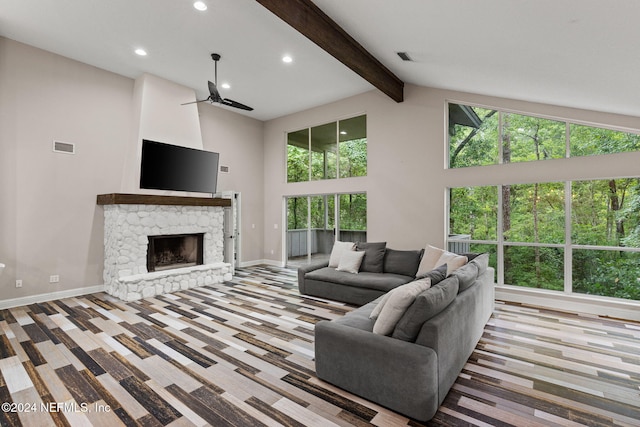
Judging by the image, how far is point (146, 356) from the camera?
3.08 metres

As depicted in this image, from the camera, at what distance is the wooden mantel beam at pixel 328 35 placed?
3.38 m

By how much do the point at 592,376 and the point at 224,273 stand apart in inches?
226

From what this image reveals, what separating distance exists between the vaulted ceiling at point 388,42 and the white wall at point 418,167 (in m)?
0.34

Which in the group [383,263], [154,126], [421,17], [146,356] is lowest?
[146,356]

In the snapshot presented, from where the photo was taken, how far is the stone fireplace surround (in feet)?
17.0

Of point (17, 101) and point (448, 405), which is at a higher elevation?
point (17, 101)

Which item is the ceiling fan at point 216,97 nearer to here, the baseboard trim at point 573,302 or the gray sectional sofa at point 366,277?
the gray sectional sofa at point 366,277

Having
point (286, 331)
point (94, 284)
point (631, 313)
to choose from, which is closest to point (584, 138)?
point (631, 313)

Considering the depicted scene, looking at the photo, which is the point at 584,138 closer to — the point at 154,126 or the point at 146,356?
the point at 146,356

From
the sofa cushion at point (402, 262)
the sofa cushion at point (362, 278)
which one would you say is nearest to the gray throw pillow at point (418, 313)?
the sofa cushion at point (362, 278)

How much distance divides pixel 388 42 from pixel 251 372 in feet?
13.8

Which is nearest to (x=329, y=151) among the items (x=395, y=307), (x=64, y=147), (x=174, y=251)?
(x=174, y=251)

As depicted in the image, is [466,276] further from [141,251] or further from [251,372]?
[141,251]

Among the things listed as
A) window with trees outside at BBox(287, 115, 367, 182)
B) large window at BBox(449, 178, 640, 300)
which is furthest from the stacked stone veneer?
large window at BBox(449, 178, 640, 300)
